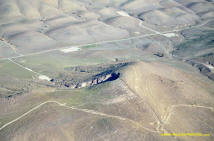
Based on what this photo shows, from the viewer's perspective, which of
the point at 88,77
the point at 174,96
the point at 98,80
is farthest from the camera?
the point at 88,77

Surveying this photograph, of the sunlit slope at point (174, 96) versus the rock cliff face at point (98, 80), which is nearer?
the sunlit slope at point (174, 96)

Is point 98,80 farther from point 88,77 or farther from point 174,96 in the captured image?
point 174,96

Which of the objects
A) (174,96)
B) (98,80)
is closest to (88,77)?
(98,80)

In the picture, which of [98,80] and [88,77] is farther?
[88,77]

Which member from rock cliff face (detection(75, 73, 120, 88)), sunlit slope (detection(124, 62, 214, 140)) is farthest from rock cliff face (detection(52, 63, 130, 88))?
sunlit slope (detection(124, 62, 214, 140))

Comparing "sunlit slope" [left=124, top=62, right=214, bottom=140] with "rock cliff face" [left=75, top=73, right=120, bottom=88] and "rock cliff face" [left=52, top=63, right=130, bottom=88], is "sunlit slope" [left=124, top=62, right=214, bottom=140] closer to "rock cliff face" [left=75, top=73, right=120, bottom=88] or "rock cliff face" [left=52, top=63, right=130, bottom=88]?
"rock cliff face" [left=75, top=73, right=120, bottom=88]

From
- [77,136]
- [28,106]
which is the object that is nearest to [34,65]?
[28,106]

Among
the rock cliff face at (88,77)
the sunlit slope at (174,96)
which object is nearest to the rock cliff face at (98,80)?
the rock cliff face at (88,77)

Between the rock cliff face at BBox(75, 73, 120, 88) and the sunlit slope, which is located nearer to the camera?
the sunlit slope

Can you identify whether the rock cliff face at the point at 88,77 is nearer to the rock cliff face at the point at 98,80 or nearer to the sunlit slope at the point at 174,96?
the rock cliff face at the point at 98,80

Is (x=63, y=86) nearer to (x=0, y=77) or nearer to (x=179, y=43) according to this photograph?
(x=0, y=77)

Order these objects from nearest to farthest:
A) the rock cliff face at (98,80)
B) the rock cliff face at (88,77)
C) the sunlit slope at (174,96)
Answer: the sunlit slope at (174,96)
the rock cliff face at (98,80)
the rock cliff face at (88,77)

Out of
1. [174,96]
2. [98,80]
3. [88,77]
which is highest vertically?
[98,80]
